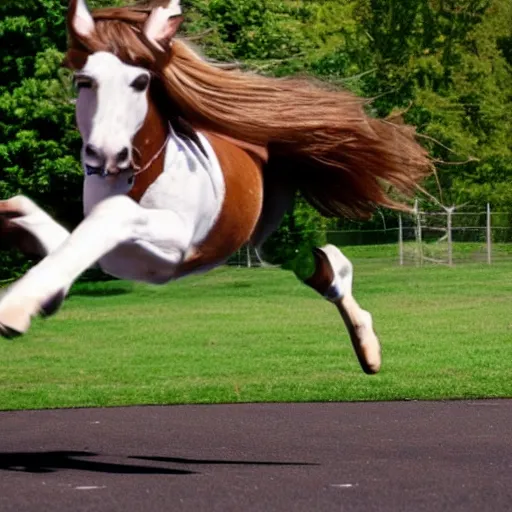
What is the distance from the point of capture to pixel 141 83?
668 centimetres

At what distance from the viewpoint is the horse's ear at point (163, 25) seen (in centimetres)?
666

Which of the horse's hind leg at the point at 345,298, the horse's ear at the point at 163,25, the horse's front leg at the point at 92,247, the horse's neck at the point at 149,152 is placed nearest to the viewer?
the horse's front leg at the point at 92,247

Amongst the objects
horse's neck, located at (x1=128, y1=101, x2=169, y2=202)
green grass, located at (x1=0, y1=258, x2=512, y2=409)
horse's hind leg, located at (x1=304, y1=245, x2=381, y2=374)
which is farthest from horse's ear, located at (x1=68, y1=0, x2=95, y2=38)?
green grass, located at (x1=0, y1=258, x2=512, y2=409)

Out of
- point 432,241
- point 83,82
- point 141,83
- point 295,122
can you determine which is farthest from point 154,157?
point 432,241

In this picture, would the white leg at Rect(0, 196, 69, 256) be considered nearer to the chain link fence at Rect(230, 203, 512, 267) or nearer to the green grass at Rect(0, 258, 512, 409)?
the green grass at Rect(0, 258, 512, 409)

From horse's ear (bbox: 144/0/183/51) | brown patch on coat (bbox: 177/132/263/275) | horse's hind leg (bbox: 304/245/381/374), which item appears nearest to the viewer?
horse's ear (bbox: 144/0/183/51)

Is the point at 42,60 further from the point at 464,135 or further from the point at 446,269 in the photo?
the point at 464,135

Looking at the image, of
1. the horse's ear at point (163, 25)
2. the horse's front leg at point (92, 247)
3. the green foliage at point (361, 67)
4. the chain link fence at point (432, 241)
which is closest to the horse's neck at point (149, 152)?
the horse's front leg at point (92, 247)

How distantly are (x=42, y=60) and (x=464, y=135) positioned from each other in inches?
773

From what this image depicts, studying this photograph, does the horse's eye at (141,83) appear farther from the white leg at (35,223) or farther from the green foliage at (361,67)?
the green foliage at (361,67)

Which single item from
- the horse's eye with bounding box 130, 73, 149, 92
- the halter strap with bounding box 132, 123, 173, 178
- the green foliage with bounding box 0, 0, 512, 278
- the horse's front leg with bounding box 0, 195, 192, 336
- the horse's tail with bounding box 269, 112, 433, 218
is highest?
the horse's eye with bounding box 130, 73, 149, 92

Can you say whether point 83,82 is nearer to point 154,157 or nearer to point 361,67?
point 154,157

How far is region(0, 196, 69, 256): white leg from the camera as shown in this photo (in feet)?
23.4

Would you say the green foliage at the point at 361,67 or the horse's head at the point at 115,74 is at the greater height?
the horse's head at the point at 115,74
